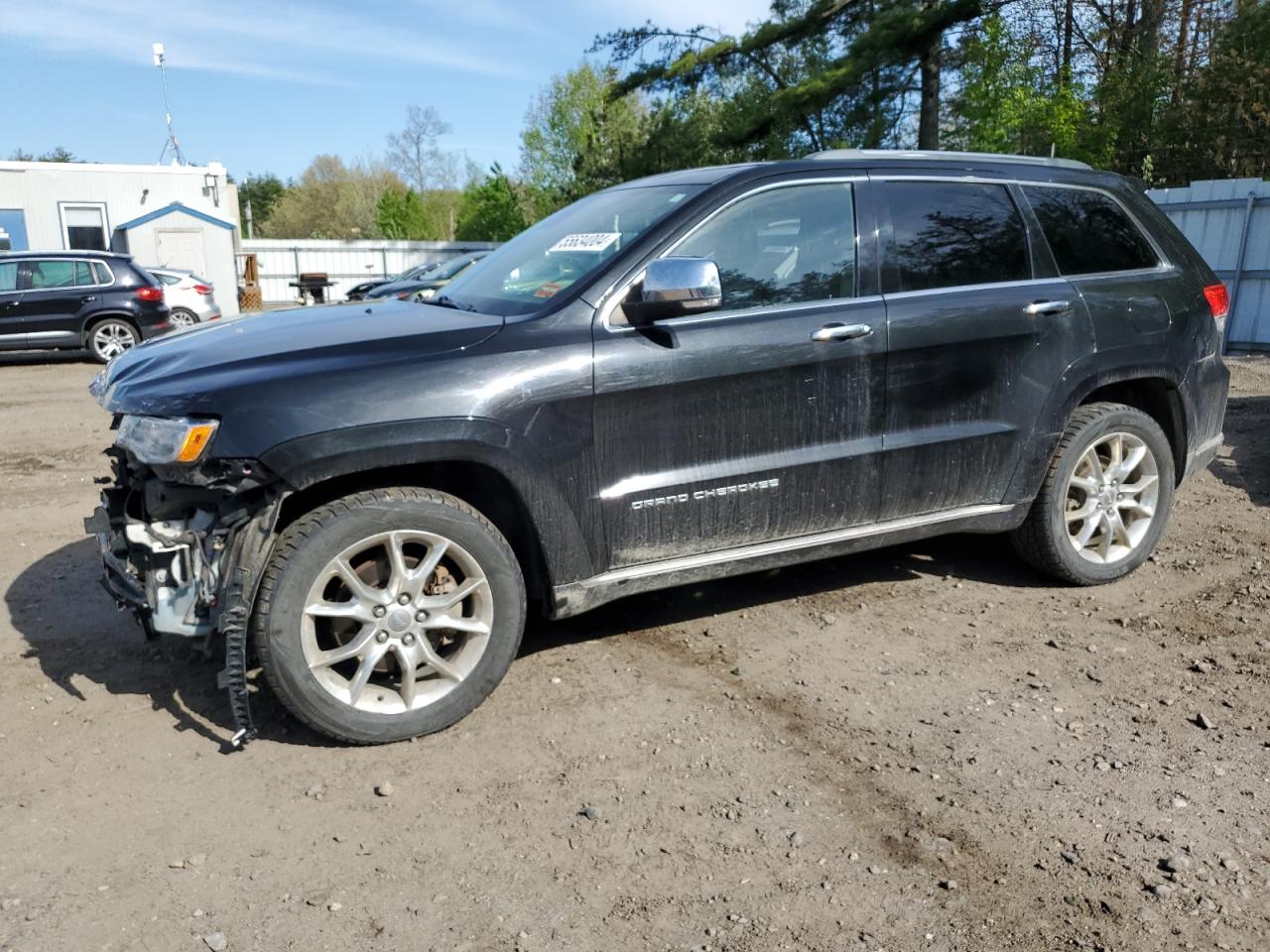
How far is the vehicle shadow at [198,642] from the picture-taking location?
3715 mm

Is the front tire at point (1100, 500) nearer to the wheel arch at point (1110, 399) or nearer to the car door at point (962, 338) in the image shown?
the wheel arch at point (1110, 399)

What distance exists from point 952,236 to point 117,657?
3904 mm

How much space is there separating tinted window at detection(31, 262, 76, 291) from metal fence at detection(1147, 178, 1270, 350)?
15656mm

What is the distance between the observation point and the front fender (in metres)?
3.14

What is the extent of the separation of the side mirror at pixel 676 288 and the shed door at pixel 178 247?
84.6 feet

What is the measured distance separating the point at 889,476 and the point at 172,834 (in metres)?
2.86

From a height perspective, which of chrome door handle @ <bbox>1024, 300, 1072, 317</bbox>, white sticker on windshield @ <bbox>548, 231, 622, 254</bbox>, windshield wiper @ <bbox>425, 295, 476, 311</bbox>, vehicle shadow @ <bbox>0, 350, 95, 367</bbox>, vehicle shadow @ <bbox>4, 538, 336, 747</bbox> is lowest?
vehicle shadow @ <bbox>0, 350, 95, 367</bbox>

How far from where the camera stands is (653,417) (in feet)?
11.9

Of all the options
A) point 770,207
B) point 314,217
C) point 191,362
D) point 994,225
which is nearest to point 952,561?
point 994,225

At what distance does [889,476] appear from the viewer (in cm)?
411

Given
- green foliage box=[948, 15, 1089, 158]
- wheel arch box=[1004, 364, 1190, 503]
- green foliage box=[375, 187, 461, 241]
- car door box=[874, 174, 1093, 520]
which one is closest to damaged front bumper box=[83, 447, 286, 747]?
car door box=[874, 174, 1093, 520]

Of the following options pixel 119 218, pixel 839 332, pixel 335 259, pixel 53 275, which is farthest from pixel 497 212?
pixel 839 332

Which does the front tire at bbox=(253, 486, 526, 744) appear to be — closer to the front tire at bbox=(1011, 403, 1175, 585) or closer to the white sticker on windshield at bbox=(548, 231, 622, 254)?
the white sticker on windshield at bbox=(548, 231, 622, 254)

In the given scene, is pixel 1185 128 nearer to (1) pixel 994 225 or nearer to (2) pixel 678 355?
(1) pixel 994 225
